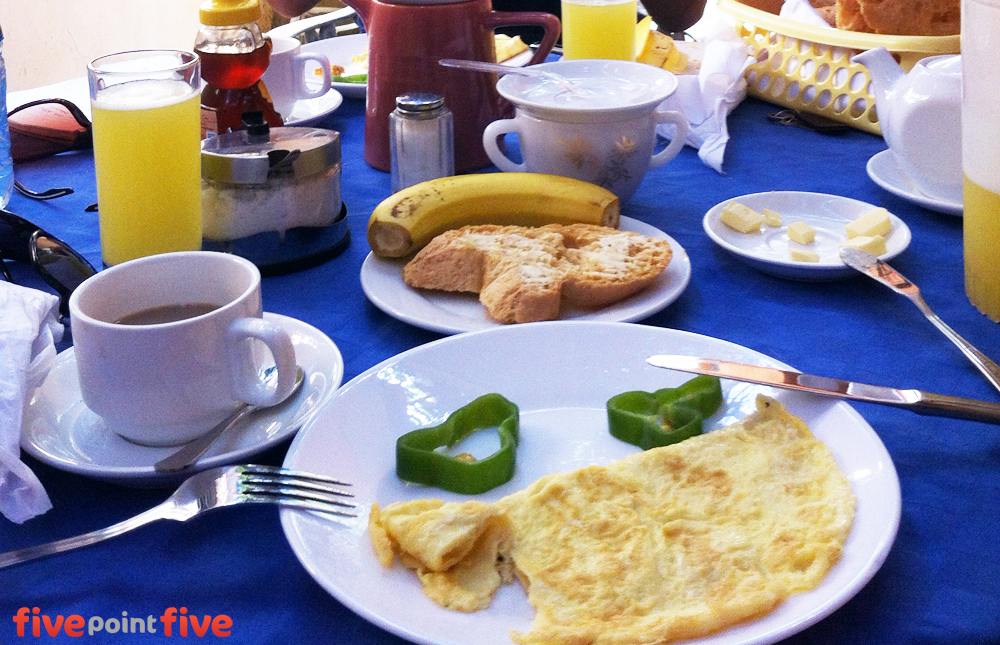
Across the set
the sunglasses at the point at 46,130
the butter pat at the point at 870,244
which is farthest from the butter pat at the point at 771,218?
the sunglasses at the point at 46,130

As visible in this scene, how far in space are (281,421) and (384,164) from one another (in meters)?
0.81

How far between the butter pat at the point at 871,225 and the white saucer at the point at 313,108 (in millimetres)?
972

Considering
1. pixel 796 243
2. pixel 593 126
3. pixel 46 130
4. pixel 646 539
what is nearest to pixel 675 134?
pixel 593 126

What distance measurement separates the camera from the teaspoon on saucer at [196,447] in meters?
0.70

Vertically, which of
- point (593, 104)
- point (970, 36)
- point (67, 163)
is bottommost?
point (67, 163)

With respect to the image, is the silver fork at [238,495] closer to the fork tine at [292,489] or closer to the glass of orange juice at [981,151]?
the fork tine at [292,489]

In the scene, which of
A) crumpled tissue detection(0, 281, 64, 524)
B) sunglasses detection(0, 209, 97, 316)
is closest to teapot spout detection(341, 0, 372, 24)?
sunglasses detection(0, 209, 97, 316)

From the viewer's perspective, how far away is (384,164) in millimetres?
1510

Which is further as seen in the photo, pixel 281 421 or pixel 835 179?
pixel 835 179

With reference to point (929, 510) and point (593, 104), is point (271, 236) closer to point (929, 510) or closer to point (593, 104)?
point (593, 104)

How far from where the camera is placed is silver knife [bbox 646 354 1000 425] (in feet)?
2.48

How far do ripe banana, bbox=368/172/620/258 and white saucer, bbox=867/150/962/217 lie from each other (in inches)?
17.5

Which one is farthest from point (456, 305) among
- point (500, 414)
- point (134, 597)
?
point (134, 597)

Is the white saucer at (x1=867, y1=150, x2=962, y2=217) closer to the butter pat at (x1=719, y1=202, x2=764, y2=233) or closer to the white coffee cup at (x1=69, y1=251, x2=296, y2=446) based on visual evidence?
the butter pat at (x1=719, y1=202, x2=764, y2=233)
